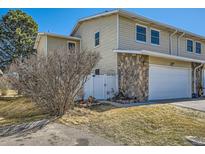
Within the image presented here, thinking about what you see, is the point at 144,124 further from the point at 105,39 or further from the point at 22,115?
the point at 105,39

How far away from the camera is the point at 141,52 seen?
12.8m

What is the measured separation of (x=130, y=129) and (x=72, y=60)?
3638 millimetres

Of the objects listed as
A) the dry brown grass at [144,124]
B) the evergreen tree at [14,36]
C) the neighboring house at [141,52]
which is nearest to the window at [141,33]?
the neighboring house at [141,52]

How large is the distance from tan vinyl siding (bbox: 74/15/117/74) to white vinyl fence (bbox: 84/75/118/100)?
0.82 metres

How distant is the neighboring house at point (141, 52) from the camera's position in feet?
44.3

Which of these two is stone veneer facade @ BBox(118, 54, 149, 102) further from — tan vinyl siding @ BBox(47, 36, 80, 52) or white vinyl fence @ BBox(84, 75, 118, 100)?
tan vinyl siding @ BBox(47, 36, 80, 52)

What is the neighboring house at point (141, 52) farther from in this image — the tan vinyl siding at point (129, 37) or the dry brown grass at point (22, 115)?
the dry brown grass at point (22, 115)

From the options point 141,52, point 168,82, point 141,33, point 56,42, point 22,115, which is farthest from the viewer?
point 56,42

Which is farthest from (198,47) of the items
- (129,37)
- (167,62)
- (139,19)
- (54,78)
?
(54,78)

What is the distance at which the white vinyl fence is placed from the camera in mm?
13133

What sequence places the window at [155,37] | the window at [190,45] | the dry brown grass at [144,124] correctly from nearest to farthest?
1. the dry brown grass at [144,124]
2. the window at [155,37]
3. the window at [190,45]

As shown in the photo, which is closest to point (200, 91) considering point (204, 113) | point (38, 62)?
point (204, 113)

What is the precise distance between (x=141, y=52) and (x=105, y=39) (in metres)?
3.71

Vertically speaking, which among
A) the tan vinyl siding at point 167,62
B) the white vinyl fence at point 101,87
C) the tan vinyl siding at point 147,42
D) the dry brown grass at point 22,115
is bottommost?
the dry brown grass at point 22,115
